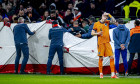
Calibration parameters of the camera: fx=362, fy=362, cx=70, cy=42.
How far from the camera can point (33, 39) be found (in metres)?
17.2

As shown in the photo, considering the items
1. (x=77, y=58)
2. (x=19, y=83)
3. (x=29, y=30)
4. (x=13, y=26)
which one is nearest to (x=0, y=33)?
(x=13, y=26)

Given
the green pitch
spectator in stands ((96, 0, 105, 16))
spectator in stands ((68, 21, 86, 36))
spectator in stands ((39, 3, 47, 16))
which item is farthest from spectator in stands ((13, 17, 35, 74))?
spectator in stands ((39, 3, 47, 16))

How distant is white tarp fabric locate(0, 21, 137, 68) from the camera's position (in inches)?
642

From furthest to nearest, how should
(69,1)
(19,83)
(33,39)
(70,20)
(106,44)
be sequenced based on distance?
(69,1) < (70,20) < (33,39) < (106,44) < (19,83)

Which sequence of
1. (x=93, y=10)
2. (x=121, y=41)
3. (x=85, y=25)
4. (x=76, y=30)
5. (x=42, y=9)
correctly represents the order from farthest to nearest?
(x=42, y=9), (x=93, y=10), (x=85, y=25), (x=76, y=30), (x=121, y=41)

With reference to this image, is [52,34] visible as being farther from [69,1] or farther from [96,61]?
[69,1]

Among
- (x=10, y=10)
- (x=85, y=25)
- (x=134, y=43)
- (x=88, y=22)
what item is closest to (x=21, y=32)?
(x=85, y=25)

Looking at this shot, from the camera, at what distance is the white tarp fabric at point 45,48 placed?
16312 millimetres

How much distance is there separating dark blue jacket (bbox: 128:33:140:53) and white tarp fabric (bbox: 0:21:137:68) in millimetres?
911

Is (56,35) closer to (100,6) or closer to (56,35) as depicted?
(56,35)

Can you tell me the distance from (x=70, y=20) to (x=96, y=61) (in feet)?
14.0

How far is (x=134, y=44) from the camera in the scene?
15.6m

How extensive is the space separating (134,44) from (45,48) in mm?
4182

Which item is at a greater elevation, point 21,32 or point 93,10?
point 93,10
